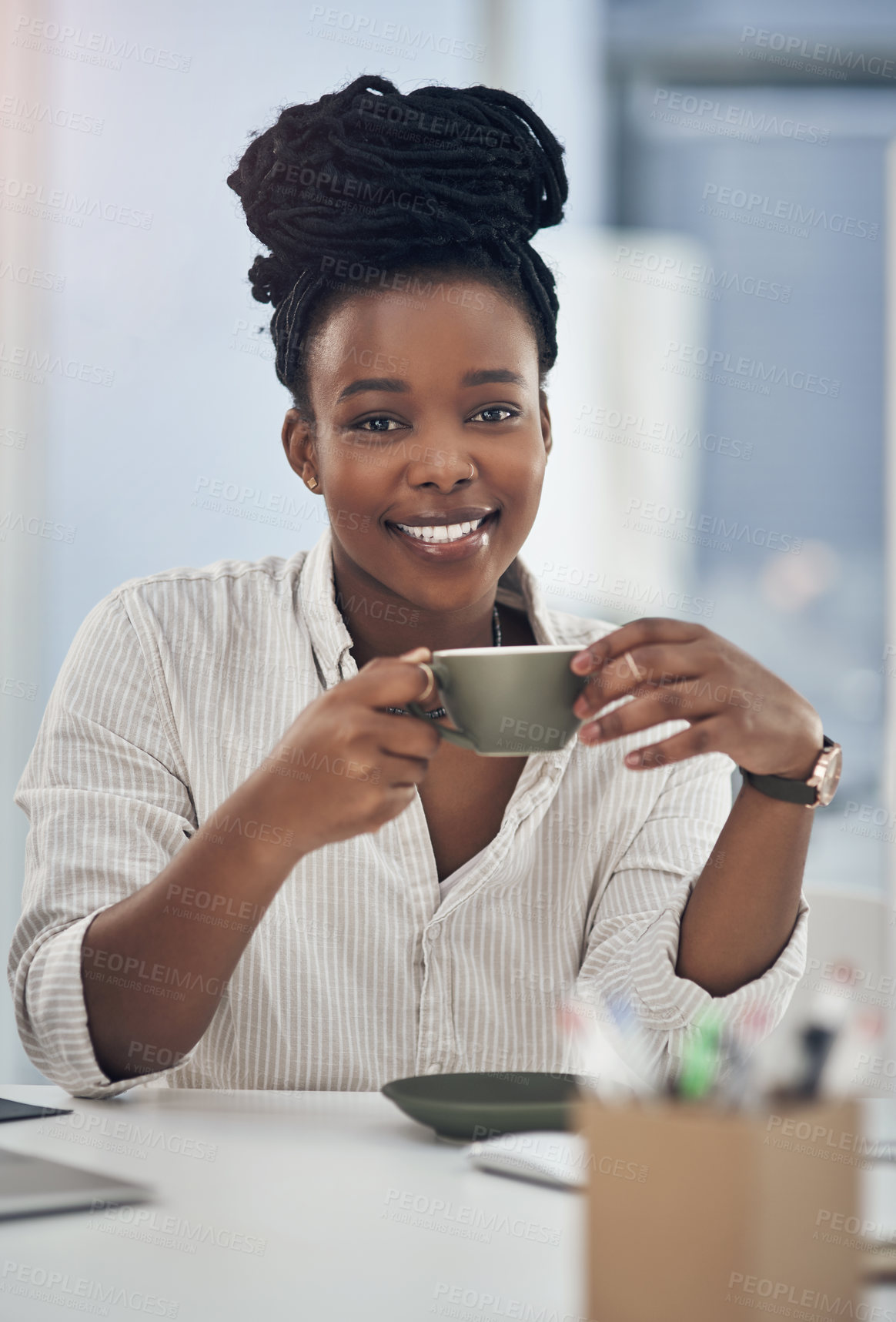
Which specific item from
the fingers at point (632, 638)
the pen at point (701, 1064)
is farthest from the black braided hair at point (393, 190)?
the pen at point (701, 1064)

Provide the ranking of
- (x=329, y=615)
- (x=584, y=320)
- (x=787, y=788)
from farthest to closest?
(x=584, y=320), (x=329, y=615), (x=787, y=788)

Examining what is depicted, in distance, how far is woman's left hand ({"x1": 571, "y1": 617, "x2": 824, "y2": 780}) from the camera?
93 cm

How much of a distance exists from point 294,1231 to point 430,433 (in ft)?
2.58

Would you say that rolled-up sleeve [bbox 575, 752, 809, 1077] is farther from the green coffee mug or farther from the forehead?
the forehead

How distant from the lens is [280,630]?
1429mm

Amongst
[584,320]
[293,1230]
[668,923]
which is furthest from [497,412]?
[584,320]

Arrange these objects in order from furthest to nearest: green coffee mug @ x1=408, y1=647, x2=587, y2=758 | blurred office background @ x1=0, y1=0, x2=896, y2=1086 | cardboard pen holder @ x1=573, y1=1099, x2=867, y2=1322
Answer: blurred office background @ x1=0, y1=0, x2=896, y2=1086, green coffee mug @ x1=408, y1=647, x2=587, y2=758, cardboard pen holder @ x1=573, y1=1099, x2=867, y2=1322

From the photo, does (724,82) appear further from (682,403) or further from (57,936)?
(57,936)

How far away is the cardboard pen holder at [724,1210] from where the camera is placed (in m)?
0.45

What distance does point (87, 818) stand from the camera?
119 centimetres

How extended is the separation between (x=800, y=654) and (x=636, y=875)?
7.24 feet

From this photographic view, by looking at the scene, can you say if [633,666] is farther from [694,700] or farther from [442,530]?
[442,530]

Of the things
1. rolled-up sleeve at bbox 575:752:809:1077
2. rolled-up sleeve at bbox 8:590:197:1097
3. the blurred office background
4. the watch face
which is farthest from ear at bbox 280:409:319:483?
the blurred office background

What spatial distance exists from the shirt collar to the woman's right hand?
1.47 ft
